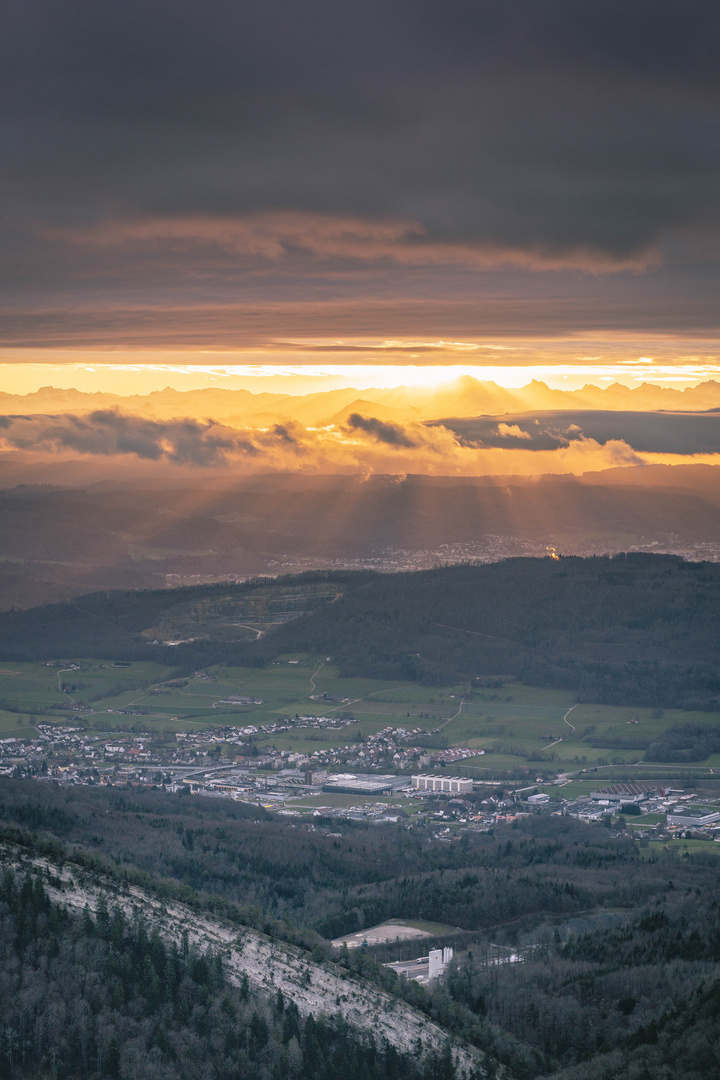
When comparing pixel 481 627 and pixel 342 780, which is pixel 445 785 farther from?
pixel 481 627

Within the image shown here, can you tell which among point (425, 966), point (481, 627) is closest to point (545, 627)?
point (481, 627)

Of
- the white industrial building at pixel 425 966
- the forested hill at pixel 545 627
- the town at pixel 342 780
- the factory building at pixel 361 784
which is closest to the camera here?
the white industrial building at pixel 425 966

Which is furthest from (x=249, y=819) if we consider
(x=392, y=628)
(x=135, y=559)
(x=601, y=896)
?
(x=135, y=559)

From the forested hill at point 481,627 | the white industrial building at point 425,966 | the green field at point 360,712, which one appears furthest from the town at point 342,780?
the forested hill at point 481,627

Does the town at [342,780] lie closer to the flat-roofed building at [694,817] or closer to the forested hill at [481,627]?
the flat-roofed building at [694,817]

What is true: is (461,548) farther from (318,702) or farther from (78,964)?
(78,964)

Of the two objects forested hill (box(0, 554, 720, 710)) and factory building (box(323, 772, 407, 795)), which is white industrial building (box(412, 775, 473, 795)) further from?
forested hill (box(0, 554, 720, 710))

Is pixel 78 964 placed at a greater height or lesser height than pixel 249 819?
greater
